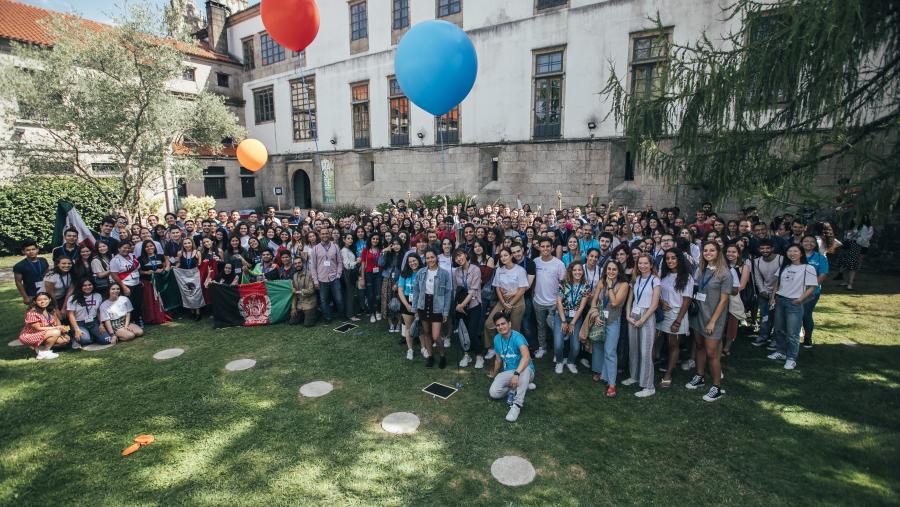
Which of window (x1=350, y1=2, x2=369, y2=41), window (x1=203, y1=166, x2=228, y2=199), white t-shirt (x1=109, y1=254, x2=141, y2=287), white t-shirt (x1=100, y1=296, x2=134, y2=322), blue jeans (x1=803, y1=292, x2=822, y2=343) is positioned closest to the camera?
blue jeans (x1=803, y1=292, x2=822, y2=343)

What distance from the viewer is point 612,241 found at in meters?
7.45

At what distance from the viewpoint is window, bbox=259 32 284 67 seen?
2603cm

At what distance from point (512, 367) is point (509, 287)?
1.27 metres

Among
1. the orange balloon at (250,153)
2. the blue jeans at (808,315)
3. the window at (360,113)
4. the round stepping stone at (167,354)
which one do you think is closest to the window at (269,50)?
the window at (360,113)

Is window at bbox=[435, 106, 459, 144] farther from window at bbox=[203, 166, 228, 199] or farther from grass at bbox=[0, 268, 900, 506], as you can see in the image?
window at bbox=[203, 166, 228, 199]

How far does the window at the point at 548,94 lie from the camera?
16.4 meters

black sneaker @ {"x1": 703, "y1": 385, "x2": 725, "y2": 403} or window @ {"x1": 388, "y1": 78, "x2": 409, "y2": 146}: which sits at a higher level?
window @ {"x1": 388, "y1": 78, "x2": 409, "y2": 146}

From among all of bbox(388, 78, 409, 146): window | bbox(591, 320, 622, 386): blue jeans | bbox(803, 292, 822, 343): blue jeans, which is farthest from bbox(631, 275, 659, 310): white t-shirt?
bbox(388, 78, 409, 146): window

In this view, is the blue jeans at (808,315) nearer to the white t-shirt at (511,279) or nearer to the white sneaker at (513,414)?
the white t-shirt at (511,279)

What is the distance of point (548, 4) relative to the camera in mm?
16203

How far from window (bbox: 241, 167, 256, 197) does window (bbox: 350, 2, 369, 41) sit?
12.3 meters

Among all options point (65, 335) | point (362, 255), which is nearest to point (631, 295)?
point (362, 255)

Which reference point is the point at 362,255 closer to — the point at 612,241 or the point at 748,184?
the point at 612,241

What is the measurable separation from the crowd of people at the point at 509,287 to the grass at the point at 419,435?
1.49ft
